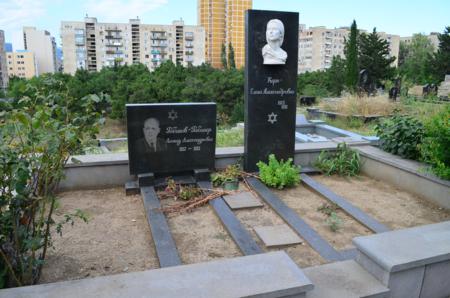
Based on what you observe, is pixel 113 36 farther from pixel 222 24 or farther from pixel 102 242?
pixel 102 242

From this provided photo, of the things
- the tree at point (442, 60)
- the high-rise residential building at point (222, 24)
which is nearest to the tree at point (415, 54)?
the tree at point (442, 60)

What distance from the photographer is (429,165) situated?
5031 mm

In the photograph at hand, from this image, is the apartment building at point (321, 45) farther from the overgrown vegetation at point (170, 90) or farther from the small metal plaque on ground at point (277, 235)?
the small metal plaque on ground at point (277, 235)

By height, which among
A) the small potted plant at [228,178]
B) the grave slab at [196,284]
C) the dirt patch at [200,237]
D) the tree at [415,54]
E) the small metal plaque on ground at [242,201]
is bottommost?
the dirt patch at [200,237]

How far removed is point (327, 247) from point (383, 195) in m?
1.92

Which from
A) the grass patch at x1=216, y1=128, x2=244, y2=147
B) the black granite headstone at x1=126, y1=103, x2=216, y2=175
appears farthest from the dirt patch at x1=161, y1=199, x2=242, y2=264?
the grass patch at x1=216, y1=128, x2=244, y2=147

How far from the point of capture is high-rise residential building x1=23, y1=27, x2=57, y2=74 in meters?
96.4

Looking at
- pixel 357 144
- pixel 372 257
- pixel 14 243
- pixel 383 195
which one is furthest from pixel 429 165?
pixel 14 243

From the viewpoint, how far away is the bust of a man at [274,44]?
5211mm

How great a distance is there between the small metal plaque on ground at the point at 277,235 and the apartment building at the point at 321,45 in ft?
266

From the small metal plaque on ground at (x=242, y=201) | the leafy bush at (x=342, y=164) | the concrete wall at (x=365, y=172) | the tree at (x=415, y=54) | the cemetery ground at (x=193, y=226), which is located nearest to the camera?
the cemetery ground at (x=193, y=226)

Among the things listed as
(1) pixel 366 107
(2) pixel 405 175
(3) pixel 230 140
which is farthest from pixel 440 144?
(1) pixel 366 107

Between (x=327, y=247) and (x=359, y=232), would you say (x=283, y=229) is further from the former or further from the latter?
(x=359, y=232)

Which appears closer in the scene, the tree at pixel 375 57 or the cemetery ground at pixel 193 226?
the cemetery ground at pixel 193 226
